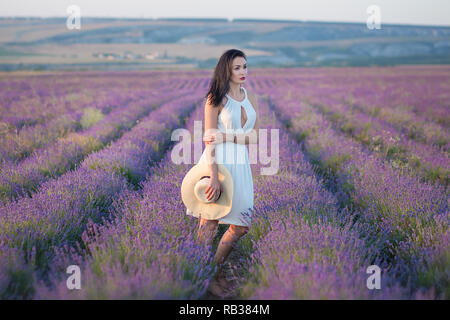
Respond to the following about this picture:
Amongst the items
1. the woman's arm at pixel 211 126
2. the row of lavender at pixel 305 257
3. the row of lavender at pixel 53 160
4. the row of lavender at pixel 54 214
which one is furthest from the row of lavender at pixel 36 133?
the row of lavender at pixel 305 257

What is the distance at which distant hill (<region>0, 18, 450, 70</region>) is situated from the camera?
257 feet

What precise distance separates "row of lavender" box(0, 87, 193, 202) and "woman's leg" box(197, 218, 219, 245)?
5.38 ft

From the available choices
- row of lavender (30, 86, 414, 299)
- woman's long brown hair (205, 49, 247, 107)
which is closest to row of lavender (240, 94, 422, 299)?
row of lavender (30, 86, 414, 299)

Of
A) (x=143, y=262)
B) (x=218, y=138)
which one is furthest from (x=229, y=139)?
(x=143, y=262)

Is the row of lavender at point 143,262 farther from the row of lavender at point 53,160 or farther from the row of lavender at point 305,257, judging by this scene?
the row of lavender at point 53,160

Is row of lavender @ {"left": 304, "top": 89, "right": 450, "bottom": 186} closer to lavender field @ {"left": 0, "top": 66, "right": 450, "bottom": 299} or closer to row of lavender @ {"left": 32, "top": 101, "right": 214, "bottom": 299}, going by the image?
lavender field @ {"left": 0, "top": 66, "right": 450, "bottom": 299}

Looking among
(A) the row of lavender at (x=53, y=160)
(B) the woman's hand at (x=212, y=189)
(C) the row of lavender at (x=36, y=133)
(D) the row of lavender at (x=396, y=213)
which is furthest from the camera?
(C) the row of lavender at (x=36, y=133)

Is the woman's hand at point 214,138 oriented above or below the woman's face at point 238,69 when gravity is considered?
below

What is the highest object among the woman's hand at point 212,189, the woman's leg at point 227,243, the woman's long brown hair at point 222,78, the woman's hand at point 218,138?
the woman's long brown hair at point 222,78

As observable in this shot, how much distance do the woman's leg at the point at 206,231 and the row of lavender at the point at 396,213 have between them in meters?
1.05

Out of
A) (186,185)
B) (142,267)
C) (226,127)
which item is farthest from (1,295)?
(226,127)

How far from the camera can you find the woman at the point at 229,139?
240cm

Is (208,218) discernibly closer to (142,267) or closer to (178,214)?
(178,214)
